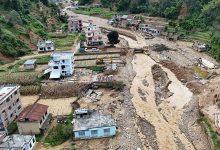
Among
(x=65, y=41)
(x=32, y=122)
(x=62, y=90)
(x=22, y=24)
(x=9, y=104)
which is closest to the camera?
(x=32, y=122)

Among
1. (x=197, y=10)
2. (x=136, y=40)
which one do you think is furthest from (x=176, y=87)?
(x=197, y=10)

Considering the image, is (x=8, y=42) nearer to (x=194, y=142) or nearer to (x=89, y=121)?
(x=89, y=121)

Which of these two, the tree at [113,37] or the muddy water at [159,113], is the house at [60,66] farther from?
the tree at [113,37]

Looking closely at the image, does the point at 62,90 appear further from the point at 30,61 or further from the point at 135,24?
the point at 135,24

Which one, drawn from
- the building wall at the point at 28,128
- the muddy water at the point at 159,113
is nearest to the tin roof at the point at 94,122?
the building wall at the point at 28,128

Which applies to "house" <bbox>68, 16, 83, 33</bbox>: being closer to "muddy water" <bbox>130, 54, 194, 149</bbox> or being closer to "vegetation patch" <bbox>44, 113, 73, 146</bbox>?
"muddy water" <bbox>130, 54, 194, 149</bbox>

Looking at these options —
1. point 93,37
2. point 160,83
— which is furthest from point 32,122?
point 93,37

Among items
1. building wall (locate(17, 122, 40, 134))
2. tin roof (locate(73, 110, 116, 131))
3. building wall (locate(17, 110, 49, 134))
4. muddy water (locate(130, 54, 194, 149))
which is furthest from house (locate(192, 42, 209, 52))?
building wall (locate(17, 122, 40, 134))

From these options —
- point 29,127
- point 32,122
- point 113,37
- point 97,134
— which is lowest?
point 97,134
